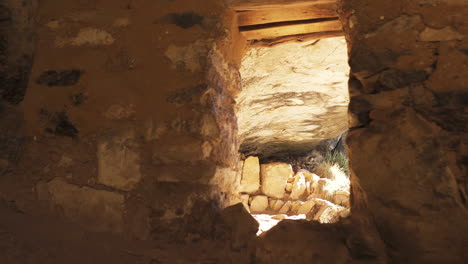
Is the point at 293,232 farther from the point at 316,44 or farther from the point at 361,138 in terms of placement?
the point at 316,44

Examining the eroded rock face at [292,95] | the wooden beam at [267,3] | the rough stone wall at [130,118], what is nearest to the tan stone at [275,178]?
the eroded rock face at [292,95]

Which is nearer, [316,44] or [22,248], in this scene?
[22,248]

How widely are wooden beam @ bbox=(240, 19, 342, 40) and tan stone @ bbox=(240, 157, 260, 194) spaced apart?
3690 millimetres

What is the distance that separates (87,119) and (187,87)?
49 cm

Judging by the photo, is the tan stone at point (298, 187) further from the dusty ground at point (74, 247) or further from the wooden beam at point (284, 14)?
the dusty ground at point (74, 247)

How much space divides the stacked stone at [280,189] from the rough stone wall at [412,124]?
12.5 feet

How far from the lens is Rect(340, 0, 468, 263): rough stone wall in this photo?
3.48ft

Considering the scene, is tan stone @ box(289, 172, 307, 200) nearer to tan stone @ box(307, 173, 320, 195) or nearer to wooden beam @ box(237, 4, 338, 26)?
tan stone @ box(307, 173, 320, 195)

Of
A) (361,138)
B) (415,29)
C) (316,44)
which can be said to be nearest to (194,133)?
(361,138)

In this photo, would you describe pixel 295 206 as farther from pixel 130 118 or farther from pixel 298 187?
pixel 130 118

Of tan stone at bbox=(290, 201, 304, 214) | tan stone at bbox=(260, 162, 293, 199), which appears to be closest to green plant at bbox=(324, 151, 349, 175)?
tan stone at bbox=(260, 162, 293, 199)

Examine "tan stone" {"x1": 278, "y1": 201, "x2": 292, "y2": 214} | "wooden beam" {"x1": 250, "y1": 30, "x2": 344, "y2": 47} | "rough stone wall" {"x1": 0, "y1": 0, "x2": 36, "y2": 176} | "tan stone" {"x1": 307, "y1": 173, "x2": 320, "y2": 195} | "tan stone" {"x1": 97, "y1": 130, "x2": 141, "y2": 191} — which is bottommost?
"tan stone" {"x1": 278, "y1": 201, "x2": 292, "y2": 214}

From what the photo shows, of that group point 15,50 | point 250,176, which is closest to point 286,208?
point 250,176

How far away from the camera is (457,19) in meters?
1.17
